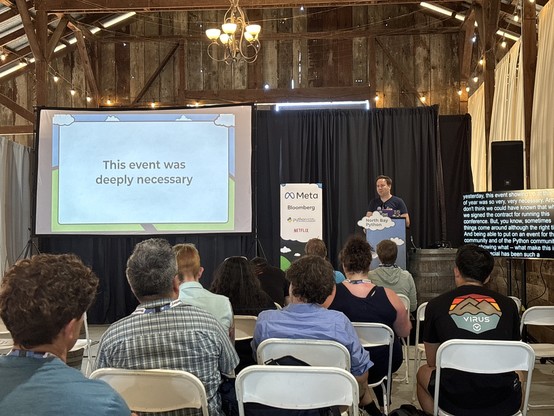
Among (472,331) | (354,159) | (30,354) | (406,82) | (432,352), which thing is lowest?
(432,352)

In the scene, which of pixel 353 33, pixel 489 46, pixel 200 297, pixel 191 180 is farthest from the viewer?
pixel 353 33

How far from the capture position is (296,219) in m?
7.23

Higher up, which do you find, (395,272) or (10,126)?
(10,126)

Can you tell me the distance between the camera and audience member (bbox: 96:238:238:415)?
202 cm

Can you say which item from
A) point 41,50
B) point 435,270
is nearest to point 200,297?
point 435,270

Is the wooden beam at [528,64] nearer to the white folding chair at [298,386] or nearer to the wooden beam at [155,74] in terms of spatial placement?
the white folding chair at [298,386]

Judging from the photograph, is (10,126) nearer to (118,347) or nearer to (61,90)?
(61,90)

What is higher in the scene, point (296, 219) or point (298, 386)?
point (296, 219)

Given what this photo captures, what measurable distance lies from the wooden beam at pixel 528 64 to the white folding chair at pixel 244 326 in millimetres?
4585

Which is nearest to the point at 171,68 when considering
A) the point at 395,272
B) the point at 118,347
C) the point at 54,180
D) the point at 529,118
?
the point at 54,180

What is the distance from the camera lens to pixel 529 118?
6.53 metres

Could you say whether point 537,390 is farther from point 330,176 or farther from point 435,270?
point 330,176

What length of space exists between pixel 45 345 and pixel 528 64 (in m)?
6.54

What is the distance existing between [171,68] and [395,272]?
889 centimetres
